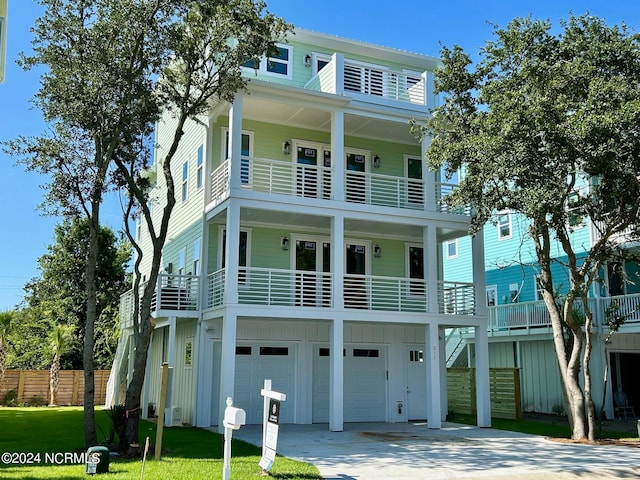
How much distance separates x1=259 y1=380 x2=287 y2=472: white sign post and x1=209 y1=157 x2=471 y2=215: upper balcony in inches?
331

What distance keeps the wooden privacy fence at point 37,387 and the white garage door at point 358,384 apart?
12.7 m

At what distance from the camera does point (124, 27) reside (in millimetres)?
14094

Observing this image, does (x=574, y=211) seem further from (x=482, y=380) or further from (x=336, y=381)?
(x=336, y=381)

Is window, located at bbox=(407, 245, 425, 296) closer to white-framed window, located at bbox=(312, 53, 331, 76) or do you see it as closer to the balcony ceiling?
the balcony ceiling

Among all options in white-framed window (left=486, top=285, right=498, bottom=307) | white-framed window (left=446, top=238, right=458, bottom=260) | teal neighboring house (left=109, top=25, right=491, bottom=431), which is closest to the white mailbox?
teal neighboring house (left=109, top=25, right=491, bottom=431)

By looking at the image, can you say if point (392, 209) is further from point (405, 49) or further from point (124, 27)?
point (124, 27)

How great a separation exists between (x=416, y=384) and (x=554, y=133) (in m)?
10.6

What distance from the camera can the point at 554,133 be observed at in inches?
569

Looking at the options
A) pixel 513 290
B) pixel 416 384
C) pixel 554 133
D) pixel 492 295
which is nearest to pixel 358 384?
pixel 416 384

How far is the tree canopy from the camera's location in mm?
14461

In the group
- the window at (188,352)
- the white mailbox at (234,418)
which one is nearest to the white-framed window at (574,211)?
the white mailbox at (234,418)

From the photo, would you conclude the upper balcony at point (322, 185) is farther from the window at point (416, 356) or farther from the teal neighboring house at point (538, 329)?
the window at point (416, 356)

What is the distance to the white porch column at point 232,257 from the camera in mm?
17125

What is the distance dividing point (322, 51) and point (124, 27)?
385 inches
